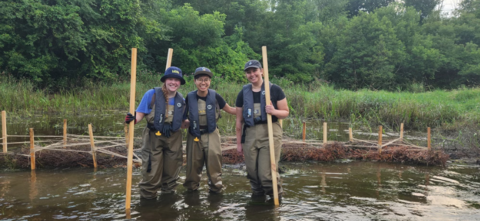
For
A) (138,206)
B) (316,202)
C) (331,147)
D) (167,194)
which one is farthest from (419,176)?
(138,206)

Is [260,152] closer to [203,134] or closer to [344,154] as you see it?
[203,134]

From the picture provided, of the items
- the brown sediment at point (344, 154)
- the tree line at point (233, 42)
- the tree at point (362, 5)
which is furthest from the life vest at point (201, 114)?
the tree at point (362, 5)

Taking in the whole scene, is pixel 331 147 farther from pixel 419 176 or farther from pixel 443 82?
pixel 443 82

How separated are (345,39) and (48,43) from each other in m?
23.7

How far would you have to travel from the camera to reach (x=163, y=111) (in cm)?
445

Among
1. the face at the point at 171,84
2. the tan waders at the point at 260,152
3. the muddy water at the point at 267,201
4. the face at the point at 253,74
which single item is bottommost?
the muddy water at the point at 267,201

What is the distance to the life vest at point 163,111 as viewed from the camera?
4.44m

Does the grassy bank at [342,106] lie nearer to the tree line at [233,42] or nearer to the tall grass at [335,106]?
the tall grass at [335,106]

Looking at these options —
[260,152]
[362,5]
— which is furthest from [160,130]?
[362,5]

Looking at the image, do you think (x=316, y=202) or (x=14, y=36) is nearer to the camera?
(x=316, y=202)

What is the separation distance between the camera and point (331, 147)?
297 inches

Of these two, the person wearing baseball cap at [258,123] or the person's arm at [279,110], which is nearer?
the person's arm at [279,110]

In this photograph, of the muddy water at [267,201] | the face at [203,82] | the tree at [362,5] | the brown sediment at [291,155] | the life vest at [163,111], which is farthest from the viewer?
the tree at [362,5]

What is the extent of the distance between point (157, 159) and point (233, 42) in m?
25.6
